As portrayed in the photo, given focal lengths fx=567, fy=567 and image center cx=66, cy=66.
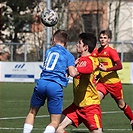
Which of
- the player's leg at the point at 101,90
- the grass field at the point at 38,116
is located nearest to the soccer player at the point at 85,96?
the grass field at the point at 38,116

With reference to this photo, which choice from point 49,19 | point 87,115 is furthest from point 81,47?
point 49,19

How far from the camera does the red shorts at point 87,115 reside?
350 inches

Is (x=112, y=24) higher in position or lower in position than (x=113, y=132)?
higher

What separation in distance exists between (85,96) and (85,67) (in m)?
0.58

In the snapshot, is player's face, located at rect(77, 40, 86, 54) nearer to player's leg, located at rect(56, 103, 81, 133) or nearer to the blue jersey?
the blue jersey

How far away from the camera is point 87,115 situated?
353 inches

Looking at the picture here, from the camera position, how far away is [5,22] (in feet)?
145

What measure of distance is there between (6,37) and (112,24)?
29.4 ft

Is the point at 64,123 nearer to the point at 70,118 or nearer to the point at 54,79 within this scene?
the point at 70,118

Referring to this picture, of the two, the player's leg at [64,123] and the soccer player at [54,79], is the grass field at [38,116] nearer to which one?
the player's leg at [64,123]

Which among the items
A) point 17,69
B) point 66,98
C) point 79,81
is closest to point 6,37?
point 17,69

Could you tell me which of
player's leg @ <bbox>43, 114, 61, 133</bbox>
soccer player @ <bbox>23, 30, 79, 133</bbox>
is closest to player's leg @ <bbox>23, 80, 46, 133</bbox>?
soccer player @ <bbox>23, 30, 79, 133</bbox>

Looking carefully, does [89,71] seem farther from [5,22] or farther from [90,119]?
[5,22]

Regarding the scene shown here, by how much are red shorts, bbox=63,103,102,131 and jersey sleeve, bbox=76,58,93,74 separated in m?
0.65
